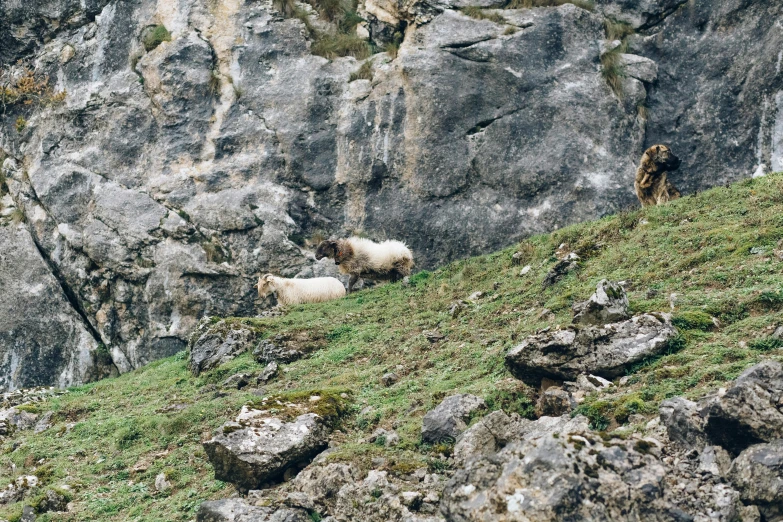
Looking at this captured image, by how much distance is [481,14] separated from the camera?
92.2ft

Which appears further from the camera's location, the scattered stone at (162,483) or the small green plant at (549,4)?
the small green plant at (549,4)

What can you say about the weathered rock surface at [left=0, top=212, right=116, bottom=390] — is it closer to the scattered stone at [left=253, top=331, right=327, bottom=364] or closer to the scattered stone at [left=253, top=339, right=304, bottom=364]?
the scattered stone at [left=253, top=331, right=327, bottom=364]

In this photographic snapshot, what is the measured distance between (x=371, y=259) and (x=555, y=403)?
47.7 ft

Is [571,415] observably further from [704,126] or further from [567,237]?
[704,126]

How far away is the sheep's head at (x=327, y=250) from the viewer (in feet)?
79.3

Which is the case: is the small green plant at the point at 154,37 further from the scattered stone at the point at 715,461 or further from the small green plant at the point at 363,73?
the scattered stone at the point at 715,461

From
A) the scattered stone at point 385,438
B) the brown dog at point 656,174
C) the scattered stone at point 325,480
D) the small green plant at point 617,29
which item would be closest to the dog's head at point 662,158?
the brown dog at point 656,174

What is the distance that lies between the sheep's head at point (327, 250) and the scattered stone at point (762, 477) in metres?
17.6

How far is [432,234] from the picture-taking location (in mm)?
25953

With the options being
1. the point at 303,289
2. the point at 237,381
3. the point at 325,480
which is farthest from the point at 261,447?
the point at 303,289

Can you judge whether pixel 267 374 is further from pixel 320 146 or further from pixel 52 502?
pixel 320 146

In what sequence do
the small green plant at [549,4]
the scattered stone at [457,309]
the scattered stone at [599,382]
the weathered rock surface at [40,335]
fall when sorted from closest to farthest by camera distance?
the scattered stone at [599,382], the scattered stone at [457,309], the weathered rock surface at [40,335], the small green plant at [549,4]

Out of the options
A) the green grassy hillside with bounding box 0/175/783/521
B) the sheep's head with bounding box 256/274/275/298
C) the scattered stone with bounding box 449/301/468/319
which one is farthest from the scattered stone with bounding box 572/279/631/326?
the sheep's head with bounding box 256/274/275/298

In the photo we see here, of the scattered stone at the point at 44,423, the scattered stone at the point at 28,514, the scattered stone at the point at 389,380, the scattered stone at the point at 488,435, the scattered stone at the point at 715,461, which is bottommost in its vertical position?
the scattered stone at the point at 44,423
